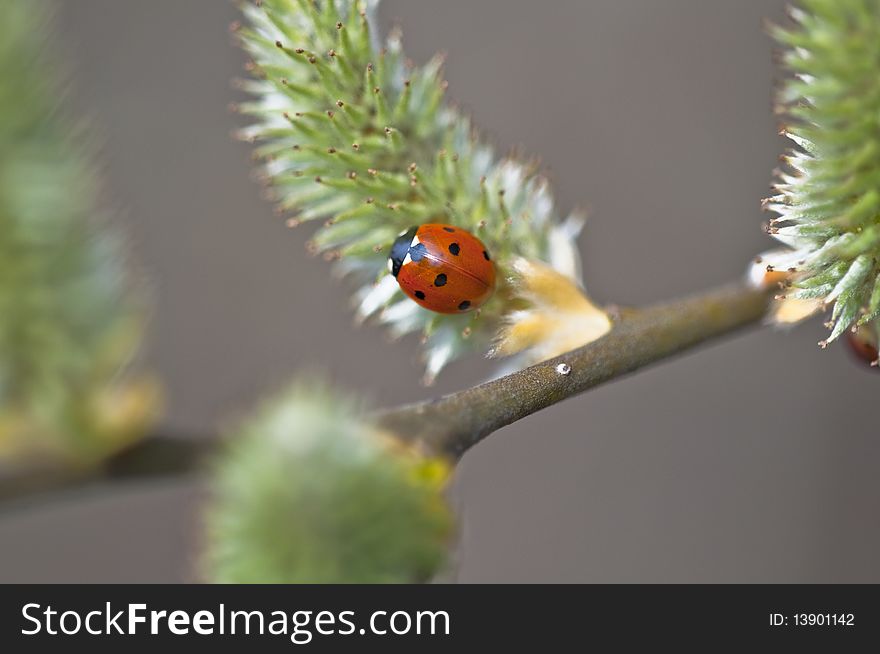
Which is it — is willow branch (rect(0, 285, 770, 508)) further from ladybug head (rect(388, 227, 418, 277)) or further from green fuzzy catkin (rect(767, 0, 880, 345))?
ladybug head (rect(388, 227, 418, 277))

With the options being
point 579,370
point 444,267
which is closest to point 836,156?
point 579,370

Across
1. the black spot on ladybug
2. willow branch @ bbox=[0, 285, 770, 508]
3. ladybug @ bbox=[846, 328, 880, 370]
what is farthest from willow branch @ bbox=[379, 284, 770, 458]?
the black spot on ladybug

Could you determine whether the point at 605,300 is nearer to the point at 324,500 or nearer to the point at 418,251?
the point at 418,251

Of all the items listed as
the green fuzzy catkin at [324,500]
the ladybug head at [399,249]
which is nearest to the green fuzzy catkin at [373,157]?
the ladybug head at [399,249]

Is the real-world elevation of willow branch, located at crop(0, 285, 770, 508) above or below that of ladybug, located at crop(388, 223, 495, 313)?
below

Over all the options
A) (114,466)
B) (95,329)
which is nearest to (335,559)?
(114,466)

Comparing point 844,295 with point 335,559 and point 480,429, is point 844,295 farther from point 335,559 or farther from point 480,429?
point 335,559

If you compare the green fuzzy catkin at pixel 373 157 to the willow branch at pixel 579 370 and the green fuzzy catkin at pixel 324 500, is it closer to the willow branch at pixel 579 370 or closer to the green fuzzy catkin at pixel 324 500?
the willow branch at pixel 579 370
